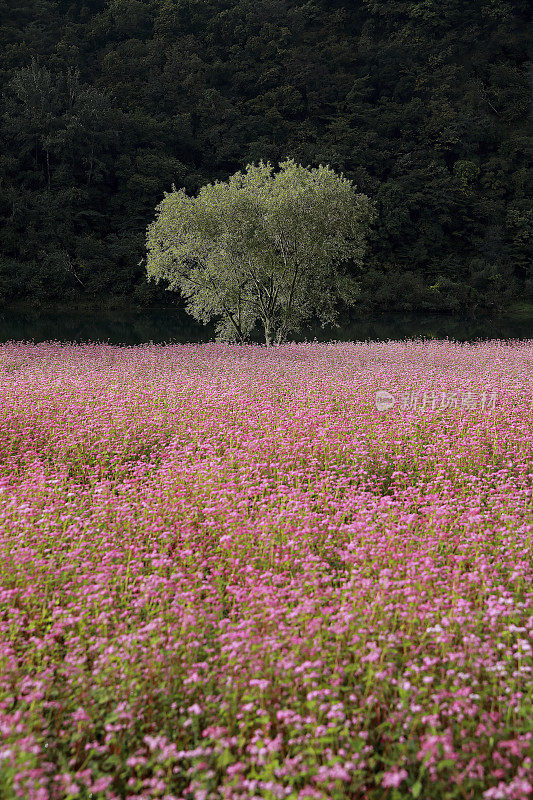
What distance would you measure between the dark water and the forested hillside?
4.07 metres

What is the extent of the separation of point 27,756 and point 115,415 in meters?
7.60

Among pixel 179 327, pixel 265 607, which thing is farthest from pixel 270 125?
pixel 265 607

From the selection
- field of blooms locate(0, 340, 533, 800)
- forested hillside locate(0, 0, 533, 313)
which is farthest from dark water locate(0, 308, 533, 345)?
field of blooms locate(0, 340, 533, 800)

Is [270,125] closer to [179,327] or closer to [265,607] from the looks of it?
[179,327]

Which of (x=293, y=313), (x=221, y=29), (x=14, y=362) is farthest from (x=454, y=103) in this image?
(x=14, y=362)

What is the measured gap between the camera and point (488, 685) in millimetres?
3520

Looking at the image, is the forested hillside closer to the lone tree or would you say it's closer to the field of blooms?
the lone tree

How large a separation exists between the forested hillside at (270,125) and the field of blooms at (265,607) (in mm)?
59814

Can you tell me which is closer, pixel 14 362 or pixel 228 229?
pixel 14 362

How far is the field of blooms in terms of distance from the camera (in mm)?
2930

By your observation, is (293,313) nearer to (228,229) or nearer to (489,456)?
(228,229)

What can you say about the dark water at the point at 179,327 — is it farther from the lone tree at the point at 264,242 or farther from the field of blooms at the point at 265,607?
the field of blooms at the point at 265,607

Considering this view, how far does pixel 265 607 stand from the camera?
13.3 feet

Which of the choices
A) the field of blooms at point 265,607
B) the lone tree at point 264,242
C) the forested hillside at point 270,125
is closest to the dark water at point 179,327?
the forested hillside at point 270,125
